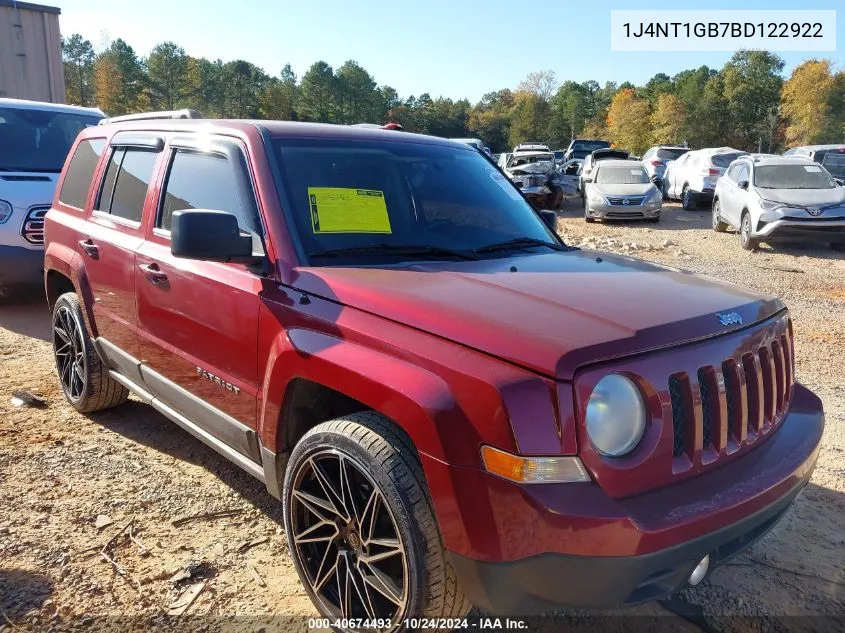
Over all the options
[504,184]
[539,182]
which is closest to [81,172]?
[504,184]

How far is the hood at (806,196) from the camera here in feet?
35.8

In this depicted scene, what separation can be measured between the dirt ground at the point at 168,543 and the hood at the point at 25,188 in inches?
108

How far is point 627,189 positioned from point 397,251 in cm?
1385

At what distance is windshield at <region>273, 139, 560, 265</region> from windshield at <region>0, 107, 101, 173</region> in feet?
19.0

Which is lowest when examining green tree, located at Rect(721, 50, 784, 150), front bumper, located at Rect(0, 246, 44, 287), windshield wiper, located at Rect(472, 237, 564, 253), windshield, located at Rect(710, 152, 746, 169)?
front bumper, located at Rect(0, 246, 44, 287)

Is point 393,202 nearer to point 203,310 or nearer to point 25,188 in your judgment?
point 203,310

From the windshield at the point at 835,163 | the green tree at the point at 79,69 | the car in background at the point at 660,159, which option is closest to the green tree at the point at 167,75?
the green tree at the point at 79,69

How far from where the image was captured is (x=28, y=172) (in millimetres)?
7172

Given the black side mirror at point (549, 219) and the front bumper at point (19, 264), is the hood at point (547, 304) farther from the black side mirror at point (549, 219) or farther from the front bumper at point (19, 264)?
the front bumper at point (19, 264)

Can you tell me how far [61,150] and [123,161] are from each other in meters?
4.72

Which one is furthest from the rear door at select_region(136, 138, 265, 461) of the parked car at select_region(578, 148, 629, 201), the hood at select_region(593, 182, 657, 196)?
the parked car at select_region(578, 148, 629, 201)

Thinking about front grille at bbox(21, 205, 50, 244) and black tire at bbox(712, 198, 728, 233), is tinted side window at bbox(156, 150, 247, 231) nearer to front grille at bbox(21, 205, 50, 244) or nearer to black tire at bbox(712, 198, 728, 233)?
front grille at bbox(21, 205, 50, 244)

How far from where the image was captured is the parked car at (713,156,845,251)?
10.8 m

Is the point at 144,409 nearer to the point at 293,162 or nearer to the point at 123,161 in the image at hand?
the point at 123,161
